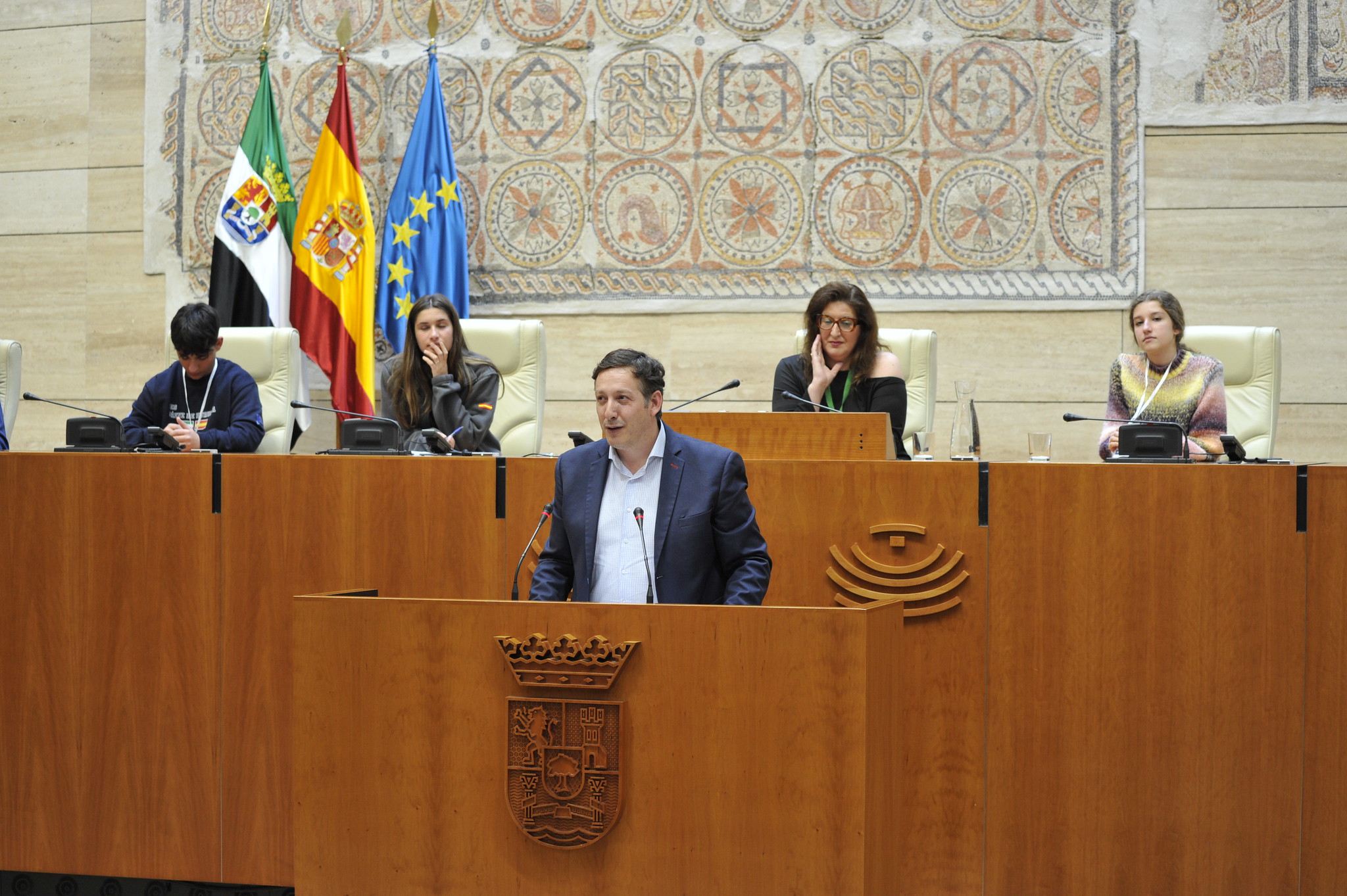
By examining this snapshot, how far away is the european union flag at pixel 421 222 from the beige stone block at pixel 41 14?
2014 millimetres

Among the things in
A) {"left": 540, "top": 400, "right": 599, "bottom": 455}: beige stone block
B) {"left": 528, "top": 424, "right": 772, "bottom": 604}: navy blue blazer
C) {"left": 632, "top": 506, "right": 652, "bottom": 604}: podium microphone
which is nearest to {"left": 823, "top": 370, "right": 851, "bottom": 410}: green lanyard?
{"left": 528, "top": 424, "right": 772, "bottom": 604}: navy blue blazer

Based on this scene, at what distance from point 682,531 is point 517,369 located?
2.35 m

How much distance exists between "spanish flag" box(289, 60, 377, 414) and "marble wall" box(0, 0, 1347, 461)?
0.49 meters

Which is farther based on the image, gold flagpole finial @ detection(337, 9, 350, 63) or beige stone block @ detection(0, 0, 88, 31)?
beige stone block @ detection(0, 0, 88, 31)

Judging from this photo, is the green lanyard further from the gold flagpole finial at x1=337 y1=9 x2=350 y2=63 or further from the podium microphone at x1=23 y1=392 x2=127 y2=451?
the gold flagpole finial at x1=337 y1=9 x2=350 y2=63

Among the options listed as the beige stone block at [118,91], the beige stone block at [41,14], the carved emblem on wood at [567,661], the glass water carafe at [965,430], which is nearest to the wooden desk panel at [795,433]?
the glass water carafe at [965,430]

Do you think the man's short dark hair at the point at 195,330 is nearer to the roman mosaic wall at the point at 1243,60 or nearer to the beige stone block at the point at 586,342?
the beige stone block at the point at 586,342

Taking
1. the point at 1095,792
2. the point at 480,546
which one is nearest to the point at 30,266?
the point at 480,546

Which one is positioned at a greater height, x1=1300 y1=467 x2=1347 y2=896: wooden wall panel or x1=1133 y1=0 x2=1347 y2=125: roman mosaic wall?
x1=1133 y1=0 x2=1347 y2=125: roman mosaic wall

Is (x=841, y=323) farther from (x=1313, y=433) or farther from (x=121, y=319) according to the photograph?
(x=121, y=319)

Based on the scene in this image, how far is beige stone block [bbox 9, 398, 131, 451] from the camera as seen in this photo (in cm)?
606

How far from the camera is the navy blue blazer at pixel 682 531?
2.47 meters

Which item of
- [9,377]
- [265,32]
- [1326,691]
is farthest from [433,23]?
[1326,691]

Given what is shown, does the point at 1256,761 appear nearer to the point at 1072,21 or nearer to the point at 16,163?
the point at 1072,21
